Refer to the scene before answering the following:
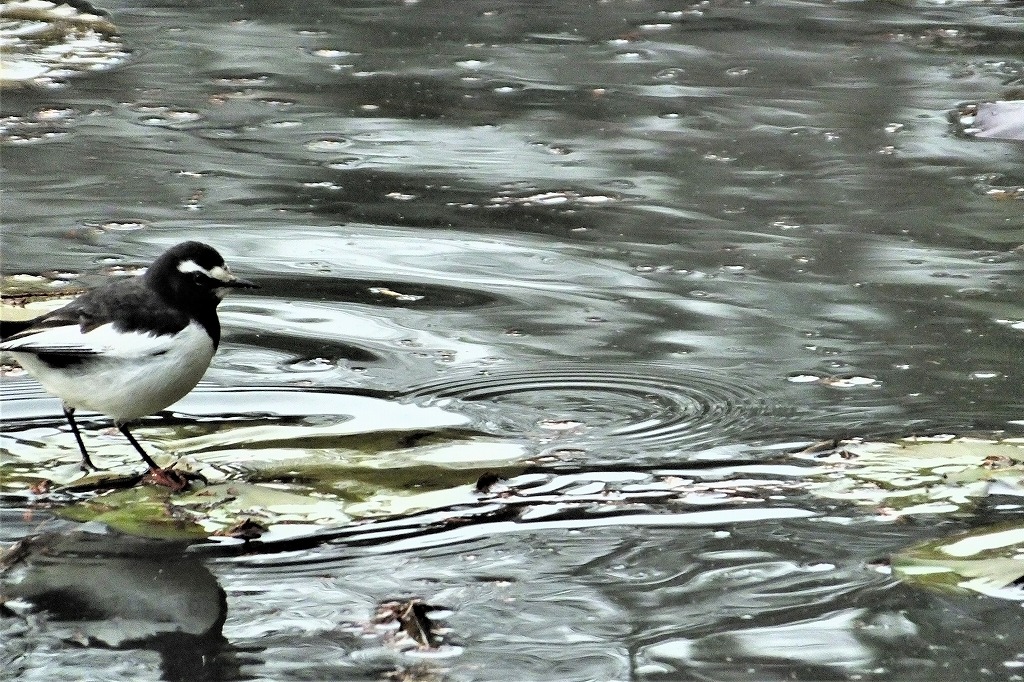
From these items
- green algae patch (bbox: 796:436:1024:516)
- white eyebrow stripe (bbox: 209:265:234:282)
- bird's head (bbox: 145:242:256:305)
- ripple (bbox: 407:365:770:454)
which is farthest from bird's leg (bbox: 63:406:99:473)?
green algae patch (bbox: 796:436:1024:516)

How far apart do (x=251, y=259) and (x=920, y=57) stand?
509cm

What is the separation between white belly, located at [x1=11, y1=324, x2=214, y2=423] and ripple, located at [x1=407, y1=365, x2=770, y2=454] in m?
0.94

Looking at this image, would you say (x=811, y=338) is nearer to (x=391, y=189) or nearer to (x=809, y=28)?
(x=391, y=189)

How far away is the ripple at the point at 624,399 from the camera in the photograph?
4.75m

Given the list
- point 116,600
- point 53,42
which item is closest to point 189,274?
point 116,600

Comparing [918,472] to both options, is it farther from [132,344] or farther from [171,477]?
[132,344]

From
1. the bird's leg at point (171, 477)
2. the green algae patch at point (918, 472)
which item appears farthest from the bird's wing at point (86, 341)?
the green algae patch at point (918, 472)

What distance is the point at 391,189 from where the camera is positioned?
716cm

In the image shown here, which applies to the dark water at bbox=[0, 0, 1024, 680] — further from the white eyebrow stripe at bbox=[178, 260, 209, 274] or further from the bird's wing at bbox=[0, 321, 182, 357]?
the white eyebrow stripe at bbox=[178, 260, 209, 274]

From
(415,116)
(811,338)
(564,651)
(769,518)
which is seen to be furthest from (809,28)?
(564,651)

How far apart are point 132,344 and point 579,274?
7.67 ft

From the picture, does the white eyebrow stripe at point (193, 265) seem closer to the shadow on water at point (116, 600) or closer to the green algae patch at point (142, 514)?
the green algae patch at point (142, 514)

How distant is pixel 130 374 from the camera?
4281 mm

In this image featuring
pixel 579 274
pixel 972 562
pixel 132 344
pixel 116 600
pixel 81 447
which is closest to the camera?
pixel 116 600
